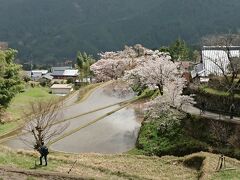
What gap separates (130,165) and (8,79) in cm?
1814

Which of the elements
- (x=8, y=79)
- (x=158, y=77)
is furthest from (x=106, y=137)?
(x=8, y=79)

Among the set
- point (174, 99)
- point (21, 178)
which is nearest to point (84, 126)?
point (174, 99)

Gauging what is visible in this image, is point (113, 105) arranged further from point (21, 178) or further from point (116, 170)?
point (21, 178)

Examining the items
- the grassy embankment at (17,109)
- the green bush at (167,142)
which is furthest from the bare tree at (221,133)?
the grassy embankment at (17,109)

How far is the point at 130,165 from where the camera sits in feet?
76.3

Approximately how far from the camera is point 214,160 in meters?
22.9

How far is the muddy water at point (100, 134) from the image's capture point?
2938 centimetres

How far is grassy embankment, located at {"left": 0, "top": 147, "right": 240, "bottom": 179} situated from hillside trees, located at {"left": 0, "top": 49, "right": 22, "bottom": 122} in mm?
13518

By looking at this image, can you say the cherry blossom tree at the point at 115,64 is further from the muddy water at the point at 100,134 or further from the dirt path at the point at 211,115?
the dirt path at the point at 211,115

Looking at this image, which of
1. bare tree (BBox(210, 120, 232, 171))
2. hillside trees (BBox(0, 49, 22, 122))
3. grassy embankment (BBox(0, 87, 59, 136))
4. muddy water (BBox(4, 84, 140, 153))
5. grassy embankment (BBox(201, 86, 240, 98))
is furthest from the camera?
hillside trees (BBox(0, 49, 22, 122))

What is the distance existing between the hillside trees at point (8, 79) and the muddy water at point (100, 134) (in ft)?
17.2

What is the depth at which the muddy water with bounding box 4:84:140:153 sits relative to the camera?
29.4 m

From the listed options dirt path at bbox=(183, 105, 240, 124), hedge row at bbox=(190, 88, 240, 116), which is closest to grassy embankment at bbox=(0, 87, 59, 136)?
dirt path at bbox=(183, 105, 240, 124)

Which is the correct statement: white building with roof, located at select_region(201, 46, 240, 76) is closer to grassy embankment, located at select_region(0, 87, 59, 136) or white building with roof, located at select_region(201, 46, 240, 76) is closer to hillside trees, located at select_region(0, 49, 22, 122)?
hillside trees, located at select_region(0, 49, 22, 122)
